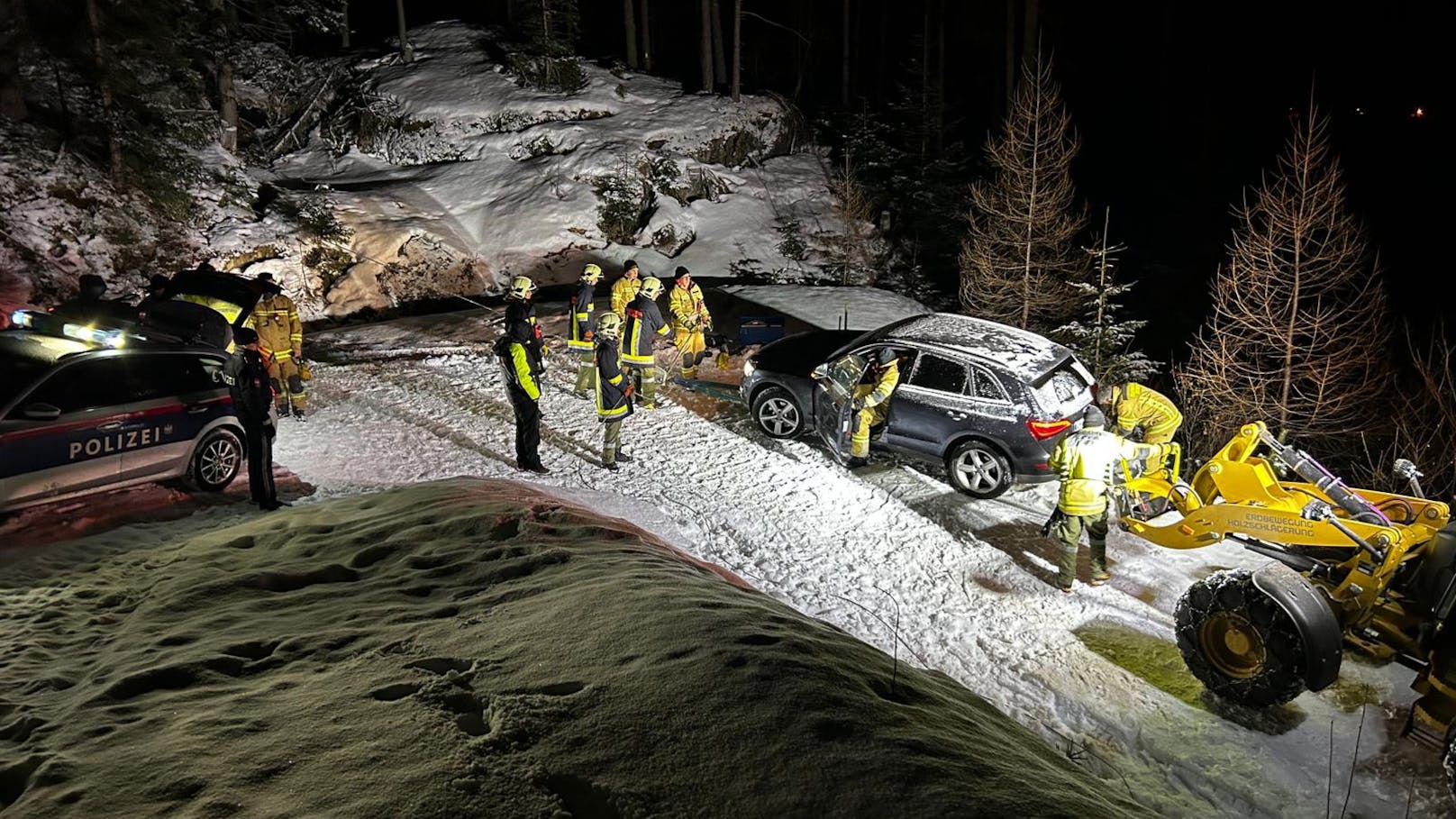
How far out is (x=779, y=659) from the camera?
4160mm

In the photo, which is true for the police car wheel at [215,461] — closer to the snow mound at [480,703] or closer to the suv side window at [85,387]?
the suv side window at [85,387]

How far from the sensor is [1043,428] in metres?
9.20

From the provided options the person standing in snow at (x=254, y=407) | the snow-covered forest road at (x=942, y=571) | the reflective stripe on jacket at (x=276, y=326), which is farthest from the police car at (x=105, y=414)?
the reflective stripe on jacket at (x=276, y=326)

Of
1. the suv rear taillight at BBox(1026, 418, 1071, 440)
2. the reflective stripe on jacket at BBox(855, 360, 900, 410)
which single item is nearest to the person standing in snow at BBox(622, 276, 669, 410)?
the reflective stripe on jacket at BBox(855, 360, 900, 410)

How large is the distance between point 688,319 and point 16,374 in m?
8.40

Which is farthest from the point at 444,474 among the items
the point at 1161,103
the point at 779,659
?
the point at 1161,103

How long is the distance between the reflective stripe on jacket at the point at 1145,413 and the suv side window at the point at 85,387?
983 cm

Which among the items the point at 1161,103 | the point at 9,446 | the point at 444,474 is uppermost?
the point at 1161,103

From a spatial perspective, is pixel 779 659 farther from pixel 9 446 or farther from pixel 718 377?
pixel 718 377

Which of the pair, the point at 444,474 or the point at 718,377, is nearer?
the point at 444,474

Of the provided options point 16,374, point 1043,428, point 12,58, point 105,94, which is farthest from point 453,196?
point 1043,428

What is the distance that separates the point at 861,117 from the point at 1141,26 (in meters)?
26.6

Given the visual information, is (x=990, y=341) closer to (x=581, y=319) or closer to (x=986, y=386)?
(x=986, y=386)

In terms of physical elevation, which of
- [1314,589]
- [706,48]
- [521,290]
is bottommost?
[1314,589]
